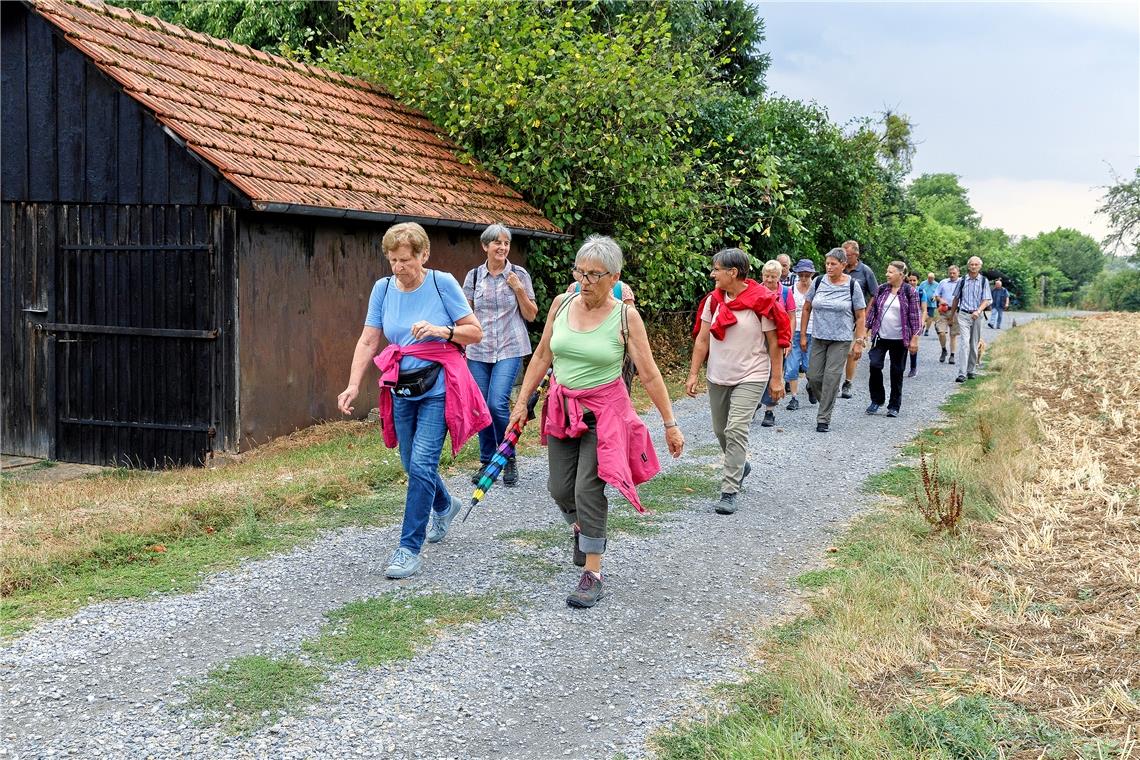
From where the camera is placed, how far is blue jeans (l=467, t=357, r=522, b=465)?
7.98 meters

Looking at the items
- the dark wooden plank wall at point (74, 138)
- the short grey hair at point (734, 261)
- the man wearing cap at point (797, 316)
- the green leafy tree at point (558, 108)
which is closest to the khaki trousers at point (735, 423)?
the short grey hair at point (734, 261)

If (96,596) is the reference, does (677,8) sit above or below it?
above

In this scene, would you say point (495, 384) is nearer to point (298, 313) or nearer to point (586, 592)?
point (586, 592)

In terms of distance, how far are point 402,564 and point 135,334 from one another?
597 cm

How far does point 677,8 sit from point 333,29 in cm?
819

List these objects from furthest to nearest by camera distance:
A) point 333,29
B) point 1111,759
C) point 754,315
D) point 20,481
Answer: point 333,29 < point 20,481 < point 754,315 < point 1111,759

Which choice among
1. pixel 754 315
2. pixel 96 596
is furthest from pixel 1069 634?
pixel 96 596

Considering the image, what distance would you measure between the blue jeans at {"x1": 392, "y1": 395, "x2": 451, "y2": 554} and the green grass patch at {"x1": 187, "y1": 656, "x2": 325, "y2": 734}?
1389 millimetres

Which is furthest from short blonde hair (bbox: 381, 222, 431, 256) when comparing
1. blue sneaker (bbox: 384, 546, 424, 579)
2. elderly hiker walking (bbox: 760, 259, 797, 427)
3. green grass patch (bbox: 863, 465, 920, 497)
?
elderly hiker walking (bbox: 760, 259, 797, 427)

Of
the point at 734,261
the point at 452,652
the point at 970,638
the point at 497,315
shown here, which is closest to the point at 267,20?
the point at 497,315

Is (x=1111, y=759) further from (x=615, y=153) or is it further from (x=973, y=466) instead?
(x=615, y=153)

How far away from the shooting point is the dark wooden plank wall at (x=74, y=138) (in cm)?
999

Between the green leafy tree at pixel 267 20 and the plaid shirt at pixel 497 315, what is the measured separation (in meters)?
15.9

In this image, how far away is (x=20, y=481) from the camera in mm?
9773
